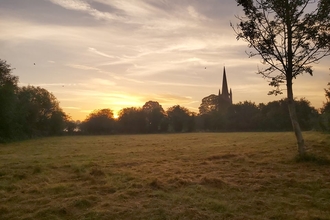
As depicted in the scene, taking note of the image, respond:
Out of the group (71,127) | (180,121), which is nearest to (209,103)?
(180,121)

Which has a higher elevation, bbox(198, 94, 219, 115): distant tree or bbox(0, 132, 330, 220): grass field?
bbox(198, 94, 219, 115): distant tree

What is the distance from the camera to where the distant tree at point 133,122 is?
85.1m

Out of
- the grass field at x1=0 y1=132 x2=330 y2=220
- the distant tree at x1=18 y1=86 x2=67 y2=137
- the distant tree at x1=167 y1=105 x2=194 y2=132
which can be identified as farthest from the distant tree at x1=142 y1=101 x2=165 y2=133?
the grass field at x1=0 y1=132 x2=330 y2=220

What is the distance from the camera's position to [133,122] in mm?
85500

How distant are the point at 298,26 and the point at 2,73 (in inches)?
1709

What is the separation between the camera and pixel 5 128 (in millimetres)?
39125

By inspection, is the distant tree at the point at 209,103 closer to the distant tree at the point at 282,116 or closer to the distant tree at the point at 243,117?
the distant tree at the point at 243,117

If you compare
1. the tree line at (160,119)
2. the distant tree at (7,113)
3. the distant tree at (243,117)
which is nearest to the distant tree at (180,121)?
the tree line at (160,119)

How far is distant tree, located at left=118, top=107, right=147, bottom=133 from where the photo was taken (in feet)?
279

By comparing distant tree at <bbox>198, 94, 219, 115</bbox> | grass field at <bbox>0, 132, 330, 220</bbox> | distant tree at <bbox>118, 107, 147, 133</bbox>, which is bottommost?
grass field at <bbox>0, 132, 330, 220</bbox>

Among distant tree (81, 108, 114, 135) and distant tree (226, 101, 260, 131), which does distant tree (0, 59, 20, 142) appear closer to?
distant tree (81, 108, 114, 135)

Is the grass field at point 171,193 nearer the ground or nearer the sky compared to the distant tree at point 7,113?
nearer the ground

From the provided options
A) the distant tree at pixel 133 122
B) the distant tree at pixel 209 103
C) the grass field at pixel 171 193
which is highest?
the distant tree at pixel 209 103

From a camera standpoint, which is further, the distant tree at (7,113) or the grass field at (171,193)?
the distant tree at (7,113)
